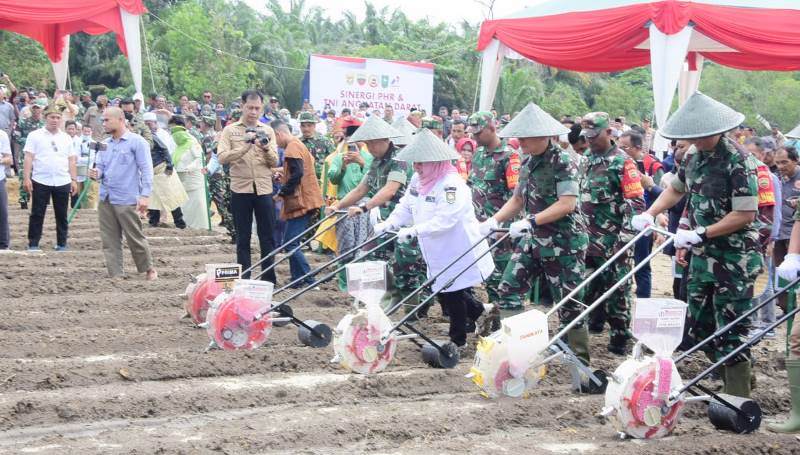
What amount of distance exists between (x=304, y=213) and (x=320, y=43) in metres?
34.4

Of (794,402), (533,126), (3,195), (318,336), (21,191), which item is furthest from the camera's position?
(21,191)

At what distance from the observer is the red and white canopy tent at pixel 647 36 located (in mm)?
12781

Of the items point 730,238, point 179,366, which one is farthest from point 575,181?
point 179,366

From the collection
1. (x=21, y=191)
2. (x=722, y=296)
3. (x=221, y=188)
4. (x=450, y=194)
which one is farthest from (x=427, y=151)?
(x=21, y=191)

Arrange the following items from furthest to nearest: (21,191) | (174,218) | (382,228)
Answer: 1. (21,191)
2. (174,218)
3. (382,228)

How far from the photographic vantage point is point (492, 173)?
8.62 metres

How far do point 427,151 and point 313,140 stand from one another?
17.8ft

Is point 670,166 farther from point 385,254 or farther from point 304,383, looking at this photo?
point 304,383

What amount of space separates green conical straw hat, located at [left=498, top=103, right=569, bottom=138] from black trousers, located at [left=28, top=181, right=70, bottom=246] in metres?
7.55

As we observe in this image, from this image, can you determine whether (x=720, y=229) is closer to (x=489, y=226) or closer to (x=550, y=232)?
(x=550, y=232)

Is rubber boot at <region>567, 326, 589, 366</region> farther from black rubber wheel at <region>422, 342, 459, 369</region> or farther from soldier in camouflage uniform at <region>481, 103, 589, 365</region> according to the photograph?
black rubber wheel at <region>422, 342, 459, 369</region>

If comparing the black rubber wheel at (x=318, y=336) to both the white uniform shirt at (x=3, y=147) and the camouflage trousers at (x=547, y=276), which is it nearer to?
the camouflage trousers at (x=547, y=276)

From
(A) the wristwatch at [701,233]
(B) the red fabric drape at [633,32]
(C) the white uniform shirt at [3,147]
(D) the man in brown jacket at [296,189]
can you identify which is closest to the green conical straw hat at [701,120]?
(A) the wristwatch at [701,233]

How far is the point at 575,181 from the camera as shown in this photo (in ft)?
21.4
